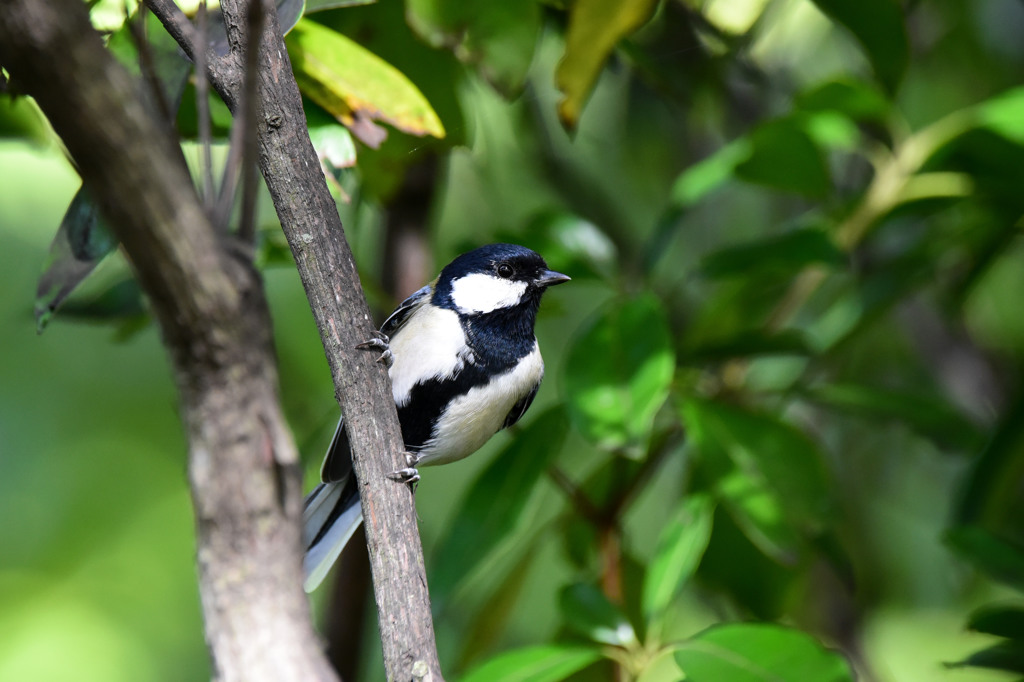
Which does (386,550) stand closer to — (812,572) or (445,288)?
(445,288)

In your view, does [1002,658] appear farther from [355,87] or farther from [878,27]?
[355,87]

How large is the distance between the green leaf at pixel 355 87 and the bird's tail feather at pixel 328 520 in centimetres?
88

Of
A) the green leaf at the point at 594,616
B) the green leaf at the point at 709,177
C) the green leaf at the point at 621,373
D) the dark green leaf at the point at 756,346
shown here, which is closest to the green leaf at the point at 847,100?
the green leaf at the point at 709,177

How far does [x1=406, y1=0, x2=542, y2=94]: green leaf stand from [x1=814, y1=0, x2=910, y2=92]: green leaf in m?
0.62

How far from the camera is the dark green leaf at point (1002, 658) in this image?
1484 millimetres

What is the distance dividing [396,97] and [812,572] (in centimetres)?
208

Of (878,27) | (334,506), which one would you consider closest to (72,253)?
(334,506)

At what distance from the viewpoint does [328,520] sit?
1838mm

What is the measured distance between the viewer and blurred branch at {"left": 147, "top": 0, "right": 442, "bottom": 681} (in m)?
0.97

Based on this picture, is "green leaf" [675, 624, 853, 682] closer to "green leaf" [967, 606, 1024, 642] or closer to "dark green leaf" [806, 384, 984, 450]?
"green leaf" [967, 606, 1024, 642]

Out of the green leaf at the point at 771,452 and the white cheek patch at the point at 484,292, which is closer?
the green leaf at the point at 771,452

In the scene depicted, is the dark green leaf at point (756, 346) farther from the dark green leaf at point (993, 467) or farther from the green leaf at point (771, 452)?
the dark green leaf at point (993, 467)

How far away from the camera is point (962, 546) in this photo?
1.57 m

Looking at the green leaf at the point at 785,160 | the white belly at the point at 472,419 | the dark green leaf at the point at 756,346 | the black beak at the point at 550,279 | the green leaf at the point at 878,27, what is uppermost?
the green leaf at the point at 878,27
